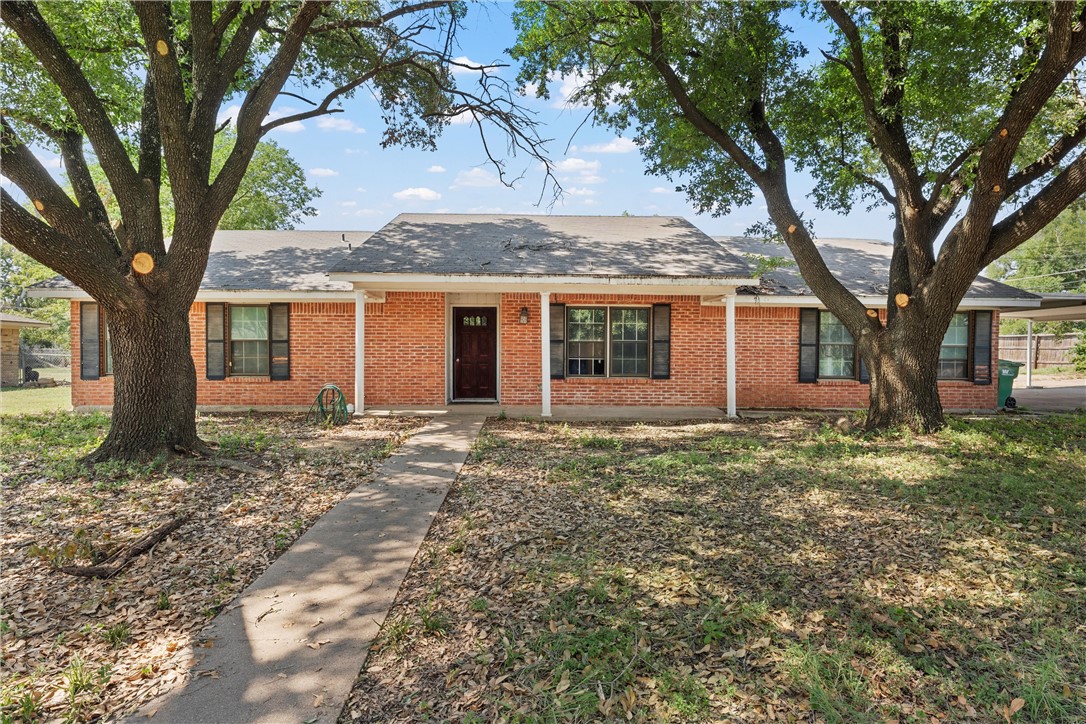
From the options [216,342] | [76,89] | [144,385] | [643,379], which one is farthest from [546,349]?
[76,89]

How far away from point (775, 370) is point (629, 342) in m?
3.34

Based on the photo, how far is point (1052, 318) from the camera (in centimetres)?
1609

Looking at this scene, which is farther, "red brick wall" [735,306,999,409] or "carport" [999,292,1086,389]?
"carport" [999,292,1086,389]

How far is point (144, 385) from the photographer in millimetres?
6430

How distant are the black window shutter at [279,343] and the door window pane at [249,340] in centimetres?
15

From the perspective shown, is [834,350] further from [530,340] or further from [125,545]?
[125,545]

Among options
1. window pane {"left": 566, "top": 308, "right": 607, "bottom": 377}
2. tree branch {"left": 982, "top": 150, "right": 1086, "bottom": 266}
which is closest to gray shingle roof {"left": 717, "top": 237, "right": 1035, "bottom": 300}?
window pane {"left": 566, "top": 308, "right": 607, "bottom": 377}

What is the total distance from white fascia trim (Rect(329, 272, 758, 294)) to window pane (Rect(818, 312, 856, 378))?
3223 mm

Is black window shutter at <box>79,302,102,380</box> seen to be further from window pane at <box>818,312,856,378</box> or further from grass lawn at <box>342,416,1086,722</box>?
window pane at <box>818,312,856,378</box>

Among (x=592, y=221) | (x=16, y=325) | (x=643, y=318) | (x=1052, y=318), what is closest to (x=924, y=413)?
(x=643, y=318)

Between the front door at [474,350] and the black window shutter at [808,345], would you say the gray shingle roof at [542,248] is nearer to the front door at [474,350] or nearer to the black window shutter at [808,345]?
the front door at [474,350]

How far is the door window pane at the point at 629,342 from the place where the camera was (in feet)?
39.1

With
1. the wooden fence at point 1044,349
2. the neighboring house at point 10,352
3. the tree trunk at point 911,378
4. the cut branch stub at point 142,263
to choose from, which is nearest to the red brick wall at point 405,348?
the cut branch stub at point 142,263

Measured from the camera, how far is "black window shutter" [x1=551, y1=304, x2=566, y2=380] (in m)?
11.8
